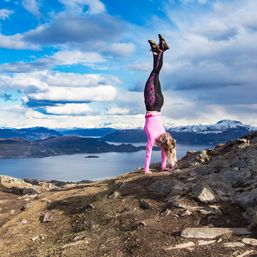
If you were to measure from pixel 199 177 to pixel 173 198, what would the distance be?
2994 millimetres

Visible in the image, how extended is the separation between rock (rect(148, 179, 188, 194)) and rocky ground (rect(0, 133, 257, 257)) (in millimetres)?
42

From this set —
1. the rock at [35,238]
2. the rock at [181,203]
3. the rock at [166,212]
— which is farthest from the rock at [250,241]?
the rock at [35,238]

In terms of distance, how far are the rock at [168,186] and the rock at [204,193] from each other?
3.21ft

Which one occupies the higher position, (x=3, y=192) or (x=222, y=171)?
(x=222, y=171)

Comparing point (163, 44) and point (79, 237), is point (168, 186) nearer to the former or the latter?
point (79, 237)

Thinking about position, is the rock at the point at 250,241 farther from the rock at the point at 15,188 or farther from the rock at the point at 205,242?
the rock at the point at 15,188

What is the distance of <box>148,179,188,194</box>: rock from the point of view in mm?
17484

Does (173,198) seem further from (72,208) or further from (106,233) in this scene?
(72,208)

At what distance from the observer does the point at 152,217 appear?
1546 centimetres

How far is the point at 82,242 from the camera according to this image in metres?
14.7

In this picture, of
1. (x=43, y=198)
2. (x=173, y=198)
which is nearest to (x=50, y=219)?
(x=43, y=198)

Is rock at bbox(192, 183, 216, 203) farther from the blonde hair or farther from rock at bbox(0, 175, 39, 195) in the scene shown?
rock at bbox(0, 175, 39, 195)

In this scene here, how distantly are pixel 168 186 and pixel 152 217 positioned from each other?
9.88 ft

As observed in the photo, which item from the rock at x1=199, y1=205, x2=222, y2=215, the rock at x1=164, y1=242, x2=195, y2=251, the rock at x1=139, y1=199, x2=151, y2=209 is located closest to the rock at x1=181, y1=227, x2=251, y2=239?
the rock at x1=164, y1=242, x2=195, y2=251
